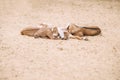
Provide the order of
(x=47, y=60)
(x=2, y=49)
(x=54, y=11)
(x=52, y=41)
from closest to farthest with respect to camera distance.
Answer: (x=47, y=60), (x=2, y=49), (x=52, y=41), (x=54, y=11)

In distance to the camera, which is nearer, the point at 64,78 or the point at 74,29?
the point at 64,78

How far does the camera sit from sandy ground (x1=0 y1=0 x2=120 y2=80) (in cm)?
293

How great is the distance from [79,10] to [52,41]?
162 centimetres

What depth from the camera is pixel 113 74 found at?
9.68 feet

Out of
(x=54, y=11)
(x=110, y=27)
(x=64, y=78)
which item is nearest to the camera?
(x=64, y=78)

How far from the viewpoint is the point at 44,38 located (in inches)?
147

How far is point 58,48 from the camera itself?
347 centimetres

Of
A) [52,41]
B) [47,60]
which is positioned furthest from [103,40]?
[47,60]

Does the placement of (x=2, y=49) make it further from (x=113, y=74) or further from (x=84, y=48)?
(x=113, y=74)

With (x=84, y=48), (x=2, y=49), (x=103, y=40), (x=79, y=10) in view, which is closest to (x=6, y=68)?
(x=2, y=49)

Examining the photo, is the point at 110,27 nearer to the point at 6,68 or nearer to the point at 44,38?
the point at 44,38

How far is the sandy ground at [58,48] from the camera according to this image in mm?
2930

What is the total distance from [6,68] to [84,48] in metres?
1.10

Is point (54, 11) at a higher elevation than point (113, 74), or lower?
higher
